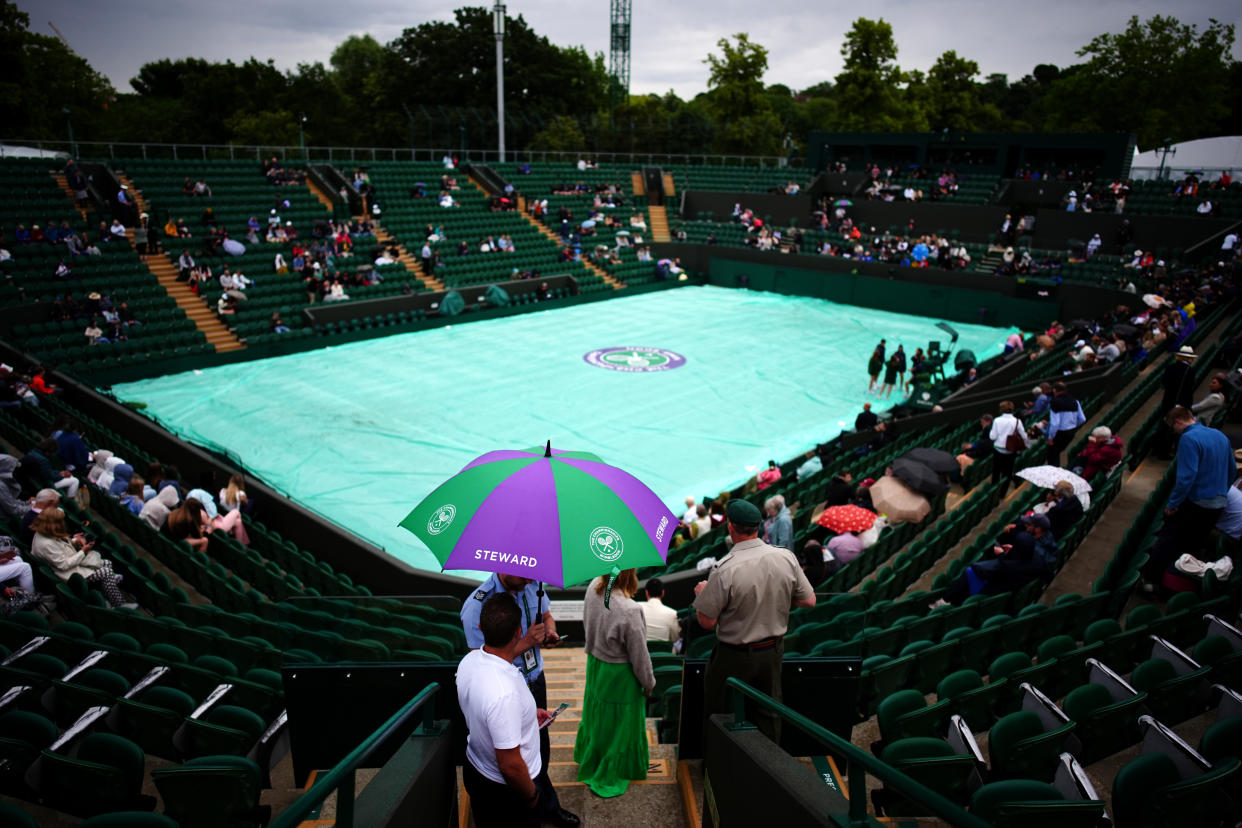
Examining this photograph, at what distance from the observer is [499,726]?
3068 mm

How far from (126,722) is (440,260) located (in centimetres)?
2581

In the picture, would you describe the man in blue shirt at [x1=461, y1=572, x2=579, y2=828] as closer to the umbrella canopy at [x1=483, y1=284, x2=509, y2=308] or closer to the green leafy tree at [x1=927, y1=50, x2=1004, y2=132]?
the umbrella canopy at [x1=483, y1=284, x2=509, y2=308]

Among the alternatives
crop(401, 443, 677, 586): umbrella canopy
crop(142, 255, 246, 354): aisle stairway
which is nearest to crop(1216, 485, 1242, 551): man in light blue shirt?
crop(401, 443, 677, 586): umbrella canopy

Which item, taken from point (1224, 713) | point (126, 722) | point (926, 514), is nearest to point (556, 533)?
point (126, 722)

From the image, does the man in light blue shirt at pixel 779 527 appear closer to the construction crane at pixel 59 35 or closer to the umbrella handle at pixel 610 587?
the umbrella handle at pixel 610 587

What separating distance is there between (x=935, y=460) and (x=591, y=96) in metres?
62.3

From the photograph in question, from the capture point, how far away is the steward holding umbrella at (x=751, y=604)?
388 centimetres

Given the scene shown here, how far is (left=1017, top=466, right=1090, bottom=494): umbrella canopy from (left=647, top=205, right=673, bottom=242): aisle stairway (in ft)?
96.1

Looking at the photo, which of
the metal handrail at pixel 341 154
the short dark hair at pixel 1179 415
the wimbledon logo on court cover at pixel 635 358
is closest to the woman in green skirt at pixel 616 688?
the short dark hair at pixel 1179 415

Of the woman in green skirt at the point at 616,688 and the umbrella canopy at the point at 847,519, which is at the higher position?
the woman in green skirt at the point at 616,688

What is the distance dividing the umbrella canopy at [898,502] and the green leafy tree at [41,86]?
1776 inches

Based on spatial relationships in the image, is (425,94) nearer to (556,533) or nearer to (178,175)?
(178,175)

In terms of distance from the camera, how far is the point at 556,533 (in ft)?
13.1

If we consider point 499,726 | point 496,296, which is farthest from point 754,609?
point 496,296
